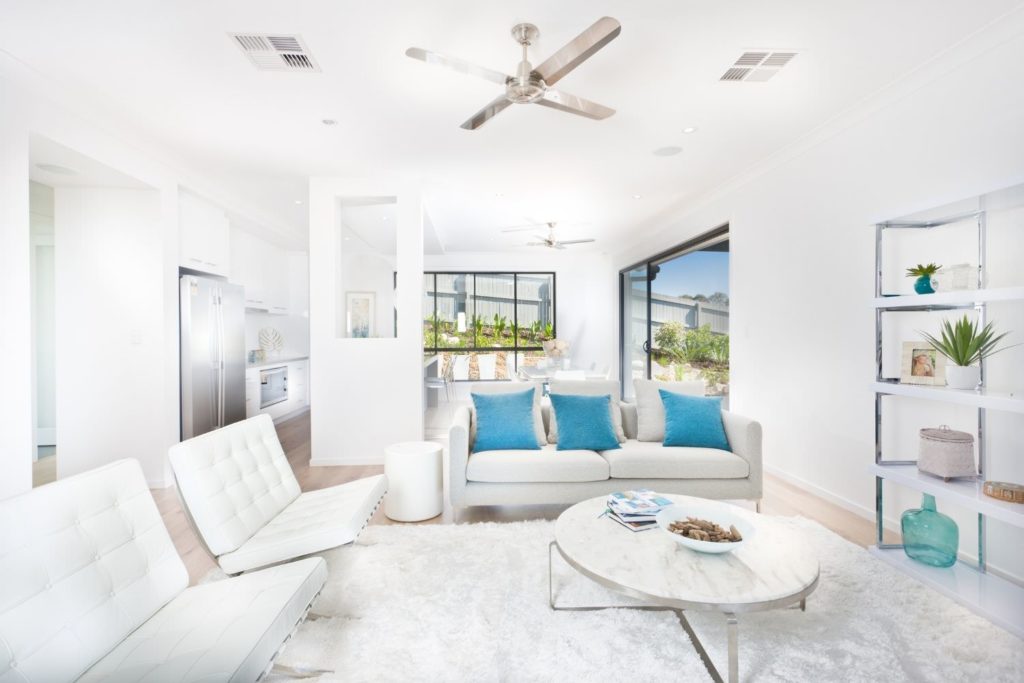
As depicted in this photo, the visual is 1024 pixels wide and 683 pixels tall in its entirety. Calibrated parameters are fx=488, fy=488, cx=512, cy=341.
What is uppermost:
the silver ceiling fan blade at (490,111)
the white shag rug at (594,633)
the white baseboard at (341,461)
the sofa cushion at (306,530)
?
the silver ceiling fan blade at (490,111)

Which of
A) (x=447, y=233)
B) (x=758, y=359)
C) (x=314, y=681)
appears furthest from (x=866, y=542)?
(x=447, y=233)

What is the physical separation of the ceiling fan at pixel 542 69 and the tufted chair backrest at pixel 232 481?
199cm

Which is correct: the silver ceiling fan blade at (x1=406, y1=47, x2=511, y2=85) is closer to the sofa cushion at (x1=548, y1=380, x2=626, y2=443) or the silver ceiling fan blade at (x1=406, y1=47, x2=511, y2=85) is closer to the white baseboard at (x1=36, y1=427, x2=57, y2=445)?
the sofa cushion at (x1=548, y1=380, x2=626, y2=443)

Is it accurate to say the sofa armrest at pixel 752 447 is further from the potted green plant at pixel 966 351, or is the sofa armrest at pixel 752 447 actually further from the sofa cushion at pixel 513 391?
the sofa cushion at pixel 513 391

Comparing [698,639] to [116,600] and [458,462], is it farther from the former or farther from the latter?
[116,600]

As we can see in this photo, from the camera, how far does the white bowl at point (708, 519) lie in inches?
73.1

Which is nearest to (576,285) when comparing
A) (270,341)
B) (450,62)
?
(270,341)

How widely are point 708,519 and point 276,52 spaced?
3.17 metres

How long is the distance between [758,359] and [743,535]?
9.36 ft

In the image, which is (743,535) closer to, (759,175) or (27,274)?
(759,175)

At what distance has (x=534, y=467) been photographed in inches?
125

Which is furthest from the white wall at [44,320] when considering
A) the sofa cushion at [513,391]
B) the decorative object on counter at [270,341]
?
the sofa cushion at [513,391]

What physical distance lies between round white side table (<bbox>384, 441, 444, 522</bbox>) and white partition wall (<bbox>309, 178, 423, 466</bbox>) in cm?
141

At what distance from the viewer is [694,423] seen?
3447 mm
